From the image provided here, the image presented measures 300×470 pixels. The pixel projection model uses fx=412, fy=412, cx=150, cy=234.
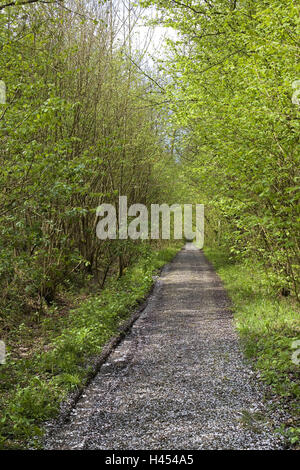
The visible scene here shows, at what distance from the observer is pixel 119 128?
8.83 meters

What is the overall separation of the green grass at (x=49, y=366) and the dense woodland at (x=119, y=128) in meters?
0.19

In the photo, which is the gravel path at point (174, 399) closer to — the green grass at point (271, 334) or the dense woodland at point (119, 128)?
the green grass at point (271, 334)

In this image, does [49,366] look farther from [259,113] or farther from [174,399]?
[259,113]

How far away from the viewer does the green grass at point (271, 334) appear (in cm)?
441

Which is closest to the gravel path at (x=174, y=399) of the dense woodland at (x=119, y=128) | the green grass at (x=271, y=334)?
the green grass at (x=271, y=334)

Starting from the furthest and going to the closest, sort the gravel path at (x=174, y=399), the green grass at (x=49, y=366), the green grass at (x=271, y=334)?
the green grass at (x=271, y=334), the green grass at (x=49, y=366), the gravel path at (x=174, y=399)

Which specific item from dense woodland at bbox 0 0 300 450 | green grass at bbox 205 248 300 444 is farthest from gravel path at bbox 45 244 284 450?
dense woodland at bbox 0 0 300 450

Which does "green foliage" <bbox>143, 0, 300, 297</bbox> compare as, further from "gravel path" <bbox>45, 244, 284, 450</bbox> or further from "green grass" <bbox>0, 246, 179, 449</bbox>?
"green grass" <bbox>0, 246, 179, 449</bbox>

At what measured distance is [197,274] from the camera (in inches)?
606

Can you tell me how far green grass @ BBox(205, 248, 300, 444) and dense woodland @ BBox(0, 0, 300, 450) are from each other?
446mm

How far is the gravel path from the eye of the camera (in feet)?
11.7

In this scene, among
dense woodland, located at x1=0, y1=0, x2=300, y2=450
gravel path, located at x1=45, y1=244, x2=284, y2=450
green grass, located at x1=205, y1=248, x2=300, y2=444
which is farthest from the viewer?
dense woodland, located at x1=0, y1=0, x2=300, y2=450

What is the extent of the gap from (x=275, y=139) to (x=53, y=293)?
5865 mm
